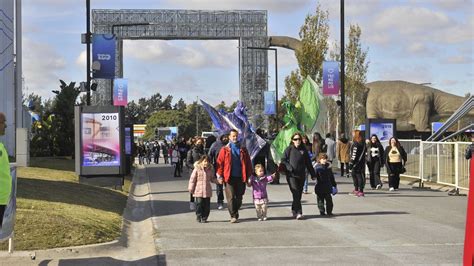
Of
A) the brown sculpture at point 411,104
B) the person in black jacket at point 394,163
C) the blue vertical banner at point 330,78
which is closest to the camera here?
the person in black jacket at point 394,163

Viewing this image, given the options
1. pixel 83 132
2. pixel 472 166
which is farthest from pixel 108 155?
pixel 472 166

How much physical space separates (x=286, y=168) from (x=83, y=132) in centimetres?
758

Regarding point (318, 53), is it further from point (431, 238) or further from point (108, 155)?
point (431, 238)

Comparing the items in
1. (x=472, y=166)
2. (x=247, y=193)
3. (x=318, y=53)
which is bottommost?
(x=247, y=193)

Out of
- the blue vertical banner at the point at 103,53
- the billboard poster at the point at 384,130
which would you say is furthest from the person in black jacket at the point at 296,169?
the blue vertical banner at the point at 103,53

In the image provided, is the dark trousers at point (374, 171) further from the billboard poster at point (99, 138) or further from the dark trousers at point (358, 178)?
the billboard poster at point (99, 138)

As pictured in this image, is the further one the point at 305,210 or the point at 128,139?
the point at 128,139

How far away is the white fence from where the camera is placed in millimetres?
18219

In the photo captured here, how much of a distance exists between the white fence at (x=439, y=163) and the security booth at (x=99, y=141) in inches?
367

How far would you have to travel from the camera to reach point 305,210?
14.2 metres

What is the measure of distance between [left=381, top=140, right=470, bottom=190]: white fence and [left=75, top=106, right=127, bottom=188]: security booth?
9.33 m

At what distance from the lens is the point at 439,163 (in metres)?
20.1

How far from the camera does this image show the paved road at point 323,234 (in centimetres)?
875

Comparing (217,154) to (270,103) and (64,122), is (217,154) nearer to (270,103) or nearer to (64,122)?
(64,122)
